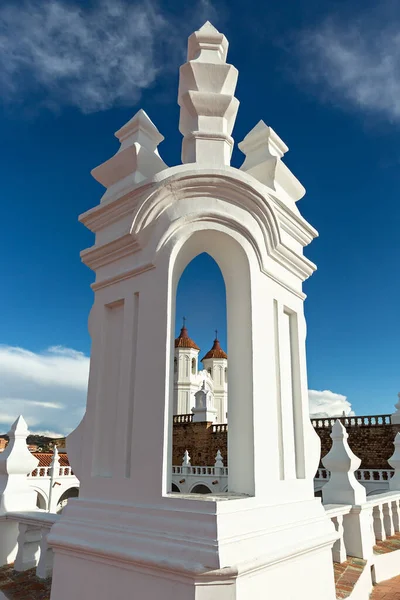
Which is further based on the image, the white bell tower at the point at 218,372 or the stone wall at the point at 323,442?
the white bell tower at the point at 218,372

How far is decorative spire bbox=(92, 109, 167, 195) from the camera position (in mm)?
3363

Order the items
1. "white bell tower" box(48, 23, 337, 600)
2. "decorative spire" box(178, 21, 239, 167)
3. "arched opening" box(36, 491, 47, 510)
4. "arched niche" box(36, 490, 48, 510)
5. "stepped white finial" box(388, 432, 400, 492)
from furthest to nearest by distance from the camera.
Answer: "arched opening" box(36, 491, 47, 510) → "arched niche" box(36, 490, 48, 510) → "stepped white finial" box(388, 432, 400, 492) → "decorative spire" box(178, 21, 239, 167) → "white bell tower" box(48, 23, 337, 600)

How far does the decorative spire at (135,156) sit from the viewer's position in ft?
11.0

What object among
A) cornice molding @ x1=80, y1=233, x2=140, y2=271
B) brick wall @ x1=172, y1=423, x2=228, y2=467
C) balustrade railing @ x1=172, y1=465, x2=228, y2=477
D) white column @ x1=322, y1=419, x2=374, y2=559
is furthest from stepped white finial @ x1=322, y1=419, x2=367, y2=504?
brick wall @ x1=172, y1=423, x2=228, y2=467

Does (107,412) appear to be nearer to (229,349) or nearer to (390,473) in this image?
(229,349)

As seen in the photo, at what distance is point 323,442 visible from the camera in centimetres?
2125

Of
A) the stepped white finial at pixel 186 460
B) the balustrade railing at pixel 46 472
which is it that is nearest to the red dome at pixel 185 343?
the stepped white finial at pixel 186 460

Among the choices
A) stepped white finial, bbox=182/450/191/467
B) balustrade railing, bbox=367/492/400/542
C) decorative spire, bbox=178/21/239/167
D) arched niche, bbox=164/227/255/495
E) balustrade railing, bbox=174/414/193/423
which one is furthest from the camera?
balustrade railing, bbox=174/414/193/423

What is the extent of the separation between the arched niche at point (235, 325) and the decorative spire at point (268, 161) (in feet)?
2.57

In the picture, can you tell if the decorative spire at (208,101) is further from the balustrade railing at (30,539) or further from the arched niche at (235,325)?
the balustrade railing at (30,539)

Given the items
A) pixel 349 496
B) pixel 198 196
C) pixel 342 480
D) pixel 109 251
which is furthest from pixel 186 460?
pixel 198 196

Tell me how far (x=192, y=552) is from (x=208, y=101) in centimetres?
300

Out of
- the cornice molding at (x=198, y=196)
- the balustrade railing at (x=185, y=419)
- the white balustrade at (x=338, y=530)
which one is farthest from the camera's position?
the balustrade railing at (x=185, y=419)

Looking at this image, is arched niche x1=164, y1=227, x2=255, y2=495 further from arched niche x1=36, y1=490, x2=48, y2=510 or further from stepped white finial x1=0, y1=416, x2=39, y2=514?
arched niche x1=36, y1=490, x2=48, y2=510
